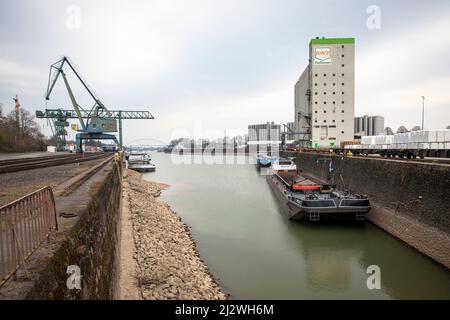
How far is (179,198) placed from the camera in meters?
23.5

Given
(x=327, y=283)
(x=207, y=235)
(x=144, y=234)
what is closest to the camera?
(x=327, y=283)

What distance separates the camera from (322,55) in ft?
184

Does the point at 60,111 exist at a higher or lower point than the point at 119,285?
higher

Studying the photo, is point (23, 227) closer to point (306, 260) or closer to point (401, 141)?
point (306, 260)

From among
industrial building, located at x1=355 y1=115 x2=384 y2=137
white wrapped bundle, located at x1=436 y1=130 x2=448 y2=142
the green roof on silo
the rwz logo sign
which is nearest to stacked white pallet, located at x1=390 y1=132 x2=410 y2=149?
white wrapped bundle, located at x1=436 y1=130 x2=448 y2=142

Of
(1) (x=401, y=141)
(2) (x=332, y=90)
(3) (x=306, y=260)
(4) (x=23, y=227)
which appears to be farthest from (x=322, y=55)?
(4) (x=23, y=227)

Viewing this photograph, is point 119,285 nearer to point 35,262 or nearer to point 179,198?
point 35,262

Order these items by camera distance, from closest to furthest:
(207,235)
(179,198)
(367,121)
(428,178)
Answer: (428,178) < (207,235) < (179,198) < (367,121)

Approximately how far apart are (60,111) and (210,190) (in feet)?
142

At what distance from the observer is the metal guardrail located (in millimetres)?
2528

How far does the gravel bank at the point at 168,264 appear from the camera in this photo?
23.5 ft

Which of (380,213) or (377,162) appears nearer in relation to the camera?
(380,213)
